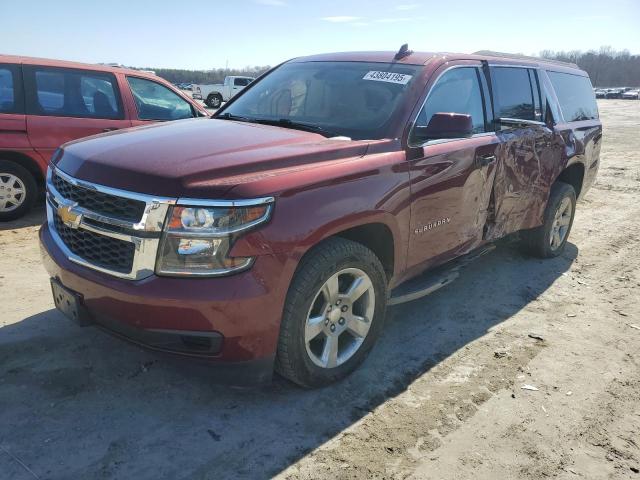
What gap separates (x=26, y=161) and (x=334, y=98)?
4.25m

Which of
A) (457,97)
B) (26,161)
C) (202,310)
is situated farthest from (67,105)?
(202,310)

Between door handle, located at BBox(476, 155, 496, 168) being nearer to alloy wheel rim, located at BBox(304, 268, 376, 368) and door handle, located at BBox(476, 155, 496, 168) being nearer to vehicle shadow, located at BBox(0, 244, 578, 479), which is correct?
vehicle shadow, located at BBox(0, 244, 578, 479)

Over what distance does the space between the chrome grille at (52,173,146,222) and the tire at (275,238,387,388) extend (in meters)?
0.85

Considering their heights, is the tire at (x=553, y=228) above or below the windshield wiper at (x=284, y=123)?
below

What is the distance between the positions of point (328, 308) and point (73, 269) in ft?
4.56

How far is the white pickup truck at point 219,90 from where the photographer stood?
1257 inches

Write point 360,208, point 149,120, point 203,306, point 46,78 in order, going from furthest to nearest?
point 149,120, point 46,78, point 360,208, point 203,306

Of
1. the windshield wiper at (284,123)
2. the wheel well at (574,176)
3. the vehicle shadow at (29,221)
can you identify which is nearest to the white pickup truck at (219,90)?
the vehicle shadow at (29,221)

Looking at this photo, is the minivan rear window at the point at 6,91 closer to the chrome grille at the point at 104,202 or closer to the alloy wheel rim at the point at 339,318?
the chrome grille at the point at 104,202

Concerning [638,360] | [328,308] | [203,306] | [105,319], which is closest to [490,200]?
[638,360]

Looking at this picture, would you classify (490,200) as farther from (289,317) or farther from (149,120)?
(149,120)

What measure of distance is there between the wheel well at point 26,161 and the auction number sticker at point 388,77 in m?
4.38

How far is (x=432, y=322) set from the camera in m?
4.10

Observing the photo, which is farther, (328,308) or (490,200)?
(490,200)
